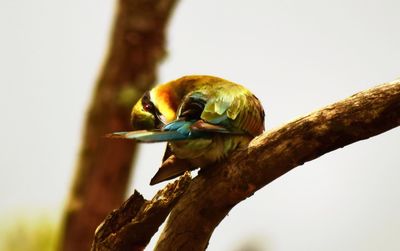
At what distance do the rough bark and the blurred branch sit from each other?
2504 mm

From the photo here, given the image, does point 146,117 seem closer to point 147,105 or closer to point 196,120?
point 147,105

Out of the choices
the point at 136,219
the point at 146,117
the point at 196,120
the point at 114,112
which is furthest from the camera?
the point at 114,112

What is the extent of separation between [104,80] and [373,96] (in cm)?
299

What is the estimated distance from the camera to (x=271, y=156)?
7.38ft

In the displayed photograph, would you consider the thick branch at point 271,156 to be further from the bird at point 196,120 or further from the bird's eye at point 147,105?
the bird's eye at point 147,105

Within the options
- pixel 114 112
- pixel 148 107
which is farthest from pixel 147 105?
pixel 114 112

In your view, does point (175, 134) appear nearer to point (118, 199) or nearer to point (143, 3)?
point (143, 3)

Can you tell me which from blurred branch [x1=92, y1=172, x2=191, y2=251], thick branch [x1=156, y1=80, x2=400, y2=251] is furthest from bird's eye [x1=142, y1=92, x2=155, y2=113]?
blurred branch [x1=92, y1=172, x2=191, y2=251]

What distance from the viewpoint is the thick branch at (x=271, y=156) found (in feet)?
6.79

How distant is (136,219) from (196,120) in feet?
1.59

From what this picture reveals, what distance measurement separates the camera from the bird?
2.44 meters

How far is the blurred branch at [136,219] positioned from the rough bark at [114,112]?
2504 mm

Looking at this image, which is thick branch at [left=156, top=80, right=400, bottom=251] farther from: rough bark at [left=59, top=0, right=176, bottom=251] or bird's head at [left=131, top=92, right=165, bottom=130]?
rough bark at [left=59, top=0, right=176, bottom=251]

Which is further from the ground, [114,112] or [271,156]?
[271,156]
